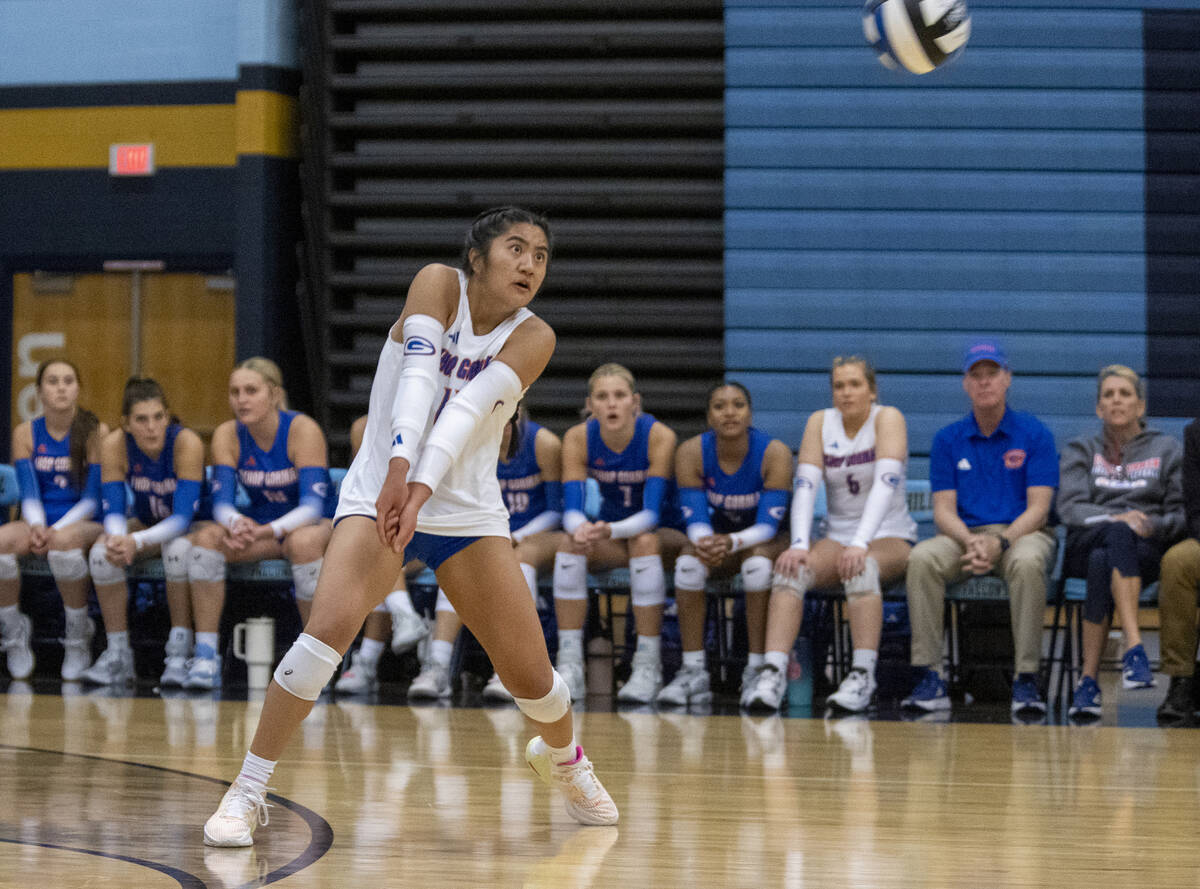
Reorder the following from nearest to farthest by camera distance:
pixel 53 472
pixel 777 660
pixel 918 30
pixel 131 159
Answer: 1. pixel 918 30
2. pixel 777 660
3. pixel 53 472
4. pixel 131 159

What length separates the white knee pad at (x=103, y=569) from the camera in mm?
5711

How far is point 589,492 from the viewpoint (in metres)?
5.89

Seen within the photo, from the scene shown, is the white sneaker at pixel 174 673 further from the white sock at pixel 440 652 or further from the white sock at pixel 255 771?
the white sock at pixel 255 771

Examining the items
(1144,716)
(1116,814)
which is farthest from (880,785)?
(1144,716)

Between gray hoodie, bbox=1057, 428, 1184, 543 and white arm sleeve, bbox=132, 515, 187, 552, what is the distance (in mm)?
3594

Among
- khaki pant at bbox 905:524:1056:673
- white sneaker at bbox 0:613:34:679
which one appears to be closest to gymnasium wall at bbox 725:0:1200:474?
khaki pant at bbox 905:524:1056:673

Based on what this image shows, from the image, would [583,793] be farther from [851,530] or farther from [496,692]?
[851,530]

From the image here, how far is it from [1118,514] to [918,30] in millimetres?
2047

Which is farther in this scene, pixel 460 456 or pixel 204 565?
pixel 204 565

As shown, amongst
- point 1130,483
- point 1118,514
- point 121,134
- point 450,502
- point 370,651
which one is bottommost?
point 370,651

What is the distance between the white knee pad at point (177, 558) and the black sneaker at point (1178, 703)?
3.81 meters

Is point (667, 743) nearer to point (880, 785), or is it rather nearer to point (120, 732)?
point (880, 785)

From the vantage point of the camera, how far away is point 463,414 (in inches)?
108

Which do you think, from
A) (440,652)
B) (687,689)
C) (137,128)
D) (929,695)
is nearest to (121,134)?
(137,128)
